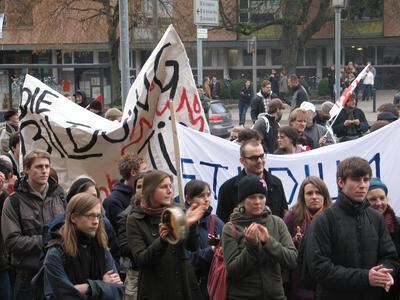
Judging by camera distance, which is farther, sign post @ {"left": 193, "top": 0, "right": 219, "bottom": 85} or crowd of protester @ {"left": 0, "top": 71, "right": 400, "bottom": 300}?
sign post @ {"left": 193, "top": 0, "right": 219, "bottom": 85}

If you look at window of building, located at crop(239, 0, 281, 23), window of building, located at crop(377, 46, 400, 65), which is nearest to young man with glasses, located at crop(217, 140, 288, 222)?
window of building, located at crop(239, 0, 281, 23)

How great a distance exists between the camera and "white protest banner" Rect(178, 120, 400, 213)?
6801 millimetres

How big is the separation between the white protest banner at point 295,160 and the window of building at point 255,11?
119 feet

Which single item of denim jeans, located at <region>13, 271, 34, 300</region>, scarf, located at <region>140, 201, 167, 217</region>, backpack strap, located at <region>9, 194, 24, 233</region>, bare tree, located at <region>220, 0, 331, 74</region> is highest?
bare tree, located at <region>220, 0, 331, 74</region>

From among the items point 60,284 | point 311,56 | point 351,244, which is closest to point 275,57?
point 311,56

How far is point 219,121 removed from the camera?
23500mm

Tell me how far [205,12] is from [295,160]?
783 cm

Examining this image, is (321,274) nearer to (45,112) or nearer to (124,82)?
(45,112)

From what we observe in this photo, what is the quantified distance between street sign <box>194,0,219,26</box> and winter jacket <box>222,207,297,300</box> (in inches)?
364

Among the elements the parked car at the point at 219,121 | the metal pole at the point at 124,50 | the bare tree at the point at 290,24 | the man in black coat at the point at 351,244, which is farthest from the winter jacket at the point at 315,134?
the bare tree at the point at 290,24

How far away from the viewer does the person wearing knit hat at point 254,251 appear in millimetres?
4840

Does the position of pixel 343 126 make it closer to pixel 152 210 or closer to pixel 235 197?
pixel 235 197

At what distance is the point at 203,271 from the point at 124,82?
6296 mm

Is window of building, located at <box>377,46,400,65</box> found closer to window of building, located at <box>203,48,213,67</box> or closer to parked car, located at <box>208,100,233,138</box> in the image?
window of building, located at <box>203,48,213,67</box>
